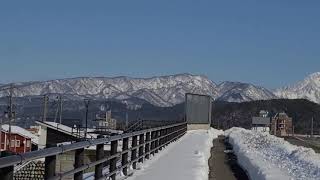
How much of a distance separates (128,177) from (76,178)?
5526 millimetres

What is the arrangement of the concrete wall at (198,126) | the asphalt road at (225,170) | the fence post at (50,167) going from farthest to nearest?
1. the concrete wall at (198,126)
2. the asphalt road at (225,170)
3. the fence post at (50,167)

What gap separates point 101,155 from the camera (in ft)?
41.3

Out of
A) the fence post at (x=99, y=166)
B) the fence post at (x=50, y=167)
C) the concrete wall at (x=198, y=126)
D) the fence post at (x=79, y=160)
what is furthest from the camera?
the concrete wall at (x=198, y=126)

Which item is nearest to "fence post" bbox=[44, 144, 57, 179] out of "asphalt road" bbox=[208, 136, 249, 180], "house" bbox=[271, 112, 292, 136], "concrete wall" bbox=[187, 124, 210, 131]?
"asphalt road" bbox=[208, 136, 249, 180]

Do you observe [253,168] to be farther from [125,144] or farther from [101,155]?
[101,155]

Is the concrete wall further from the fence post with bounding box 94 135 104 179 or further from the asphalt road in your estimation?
the fence post with bounding box 94 135 104 179

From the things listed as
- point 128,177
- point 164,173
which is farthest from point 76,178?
point 164,173

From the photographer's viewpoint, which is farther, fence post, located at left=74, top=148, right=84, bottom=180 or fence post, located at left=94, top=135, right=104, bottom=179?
fence post, located at left=94, top=135, right=104, bottom=179

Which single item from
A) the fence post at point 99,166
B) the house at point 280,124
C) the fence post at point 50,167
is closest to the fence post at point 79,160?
the fence post at point 99,166

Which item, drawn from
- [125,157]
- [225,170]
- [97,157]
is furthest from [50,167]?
[225,170]

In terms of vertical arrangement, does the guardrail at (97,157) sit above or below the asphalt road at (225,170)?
above

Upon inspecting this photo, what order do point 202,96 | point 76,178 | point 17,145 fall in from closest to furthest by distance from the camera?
point 76,178, point 202,96, point 17,145

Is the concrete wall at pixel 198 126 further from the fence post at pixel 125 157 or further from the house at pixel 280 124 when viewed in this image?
the house at pixel 280 124

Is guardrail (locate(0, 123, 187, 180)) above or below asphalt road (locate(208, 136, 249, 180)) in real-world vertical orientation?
above
